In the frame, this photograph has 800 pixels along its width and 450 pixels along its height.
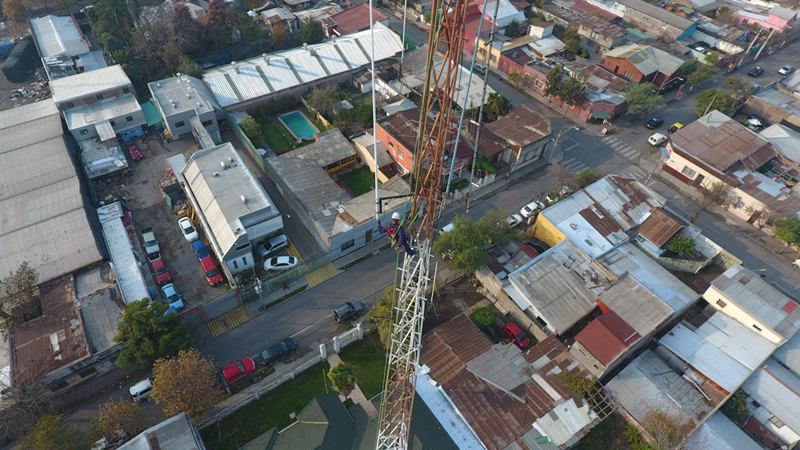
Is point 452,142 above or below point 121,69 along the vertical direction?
below

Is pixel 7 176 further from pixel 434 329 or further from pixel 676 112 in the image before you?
pixel 676 112

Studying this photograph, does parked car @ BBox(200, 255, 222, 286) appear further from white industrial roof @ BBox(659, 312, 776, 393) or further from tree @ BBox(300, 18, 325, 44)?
tree @ BBox(300, 18, 325, 44)

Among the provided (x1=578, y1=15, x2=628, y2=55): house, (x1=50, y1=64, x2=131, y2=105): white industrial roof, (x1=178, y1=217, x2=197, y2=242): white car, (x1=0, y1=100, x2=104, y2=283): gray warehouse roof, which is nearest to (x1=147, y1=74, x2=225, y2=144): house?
(x1=50, y1=64, x2=131, y2=105): white industrial roof

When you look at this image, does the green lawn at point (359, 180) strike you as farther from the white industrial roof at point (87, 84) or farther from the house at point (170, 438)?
the white industrial roof at point (87, 84)

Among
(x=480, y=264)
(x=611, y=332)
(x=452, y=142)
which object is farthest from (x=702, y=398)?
(x=452, y=142)

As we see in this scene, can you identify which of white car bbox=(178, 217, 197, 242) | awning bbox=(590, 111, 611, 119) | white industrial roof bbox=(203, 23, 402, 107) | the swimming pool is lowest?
white car bbox=(178, 217, 197, 242)

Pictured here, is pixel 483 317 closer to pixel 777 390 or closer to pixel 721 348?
pixel 721 348
